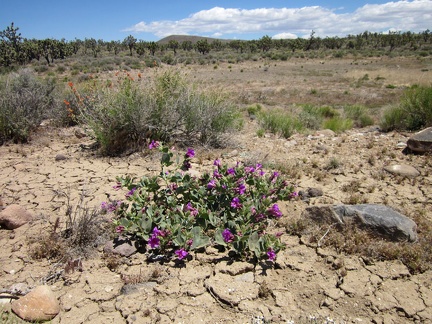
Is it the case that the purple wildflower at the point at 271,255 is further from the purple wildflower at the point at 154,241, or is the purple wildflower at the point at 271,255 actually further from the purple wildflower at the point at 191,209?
the purple wildflower at the point at 154,241

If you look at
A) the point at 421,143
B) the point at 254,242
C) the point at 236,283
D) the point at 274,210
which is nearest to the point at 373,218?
the point at 274,210

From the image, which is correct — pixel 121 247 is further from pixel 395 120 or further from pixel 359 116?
pixel 359 116

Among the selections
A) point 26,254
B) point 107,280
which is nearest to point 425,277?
point 107,280

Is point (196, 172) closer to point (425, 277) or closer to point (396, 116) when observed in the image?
point (425, 277)

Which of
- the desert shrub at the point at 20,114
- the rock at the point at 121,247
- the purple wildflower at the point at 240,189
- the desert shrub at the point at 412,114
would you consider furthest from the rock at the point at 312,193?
the desert shrub at the point at 20,114

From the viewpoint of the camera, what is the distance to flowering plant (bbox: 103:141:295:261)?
2.74 meters

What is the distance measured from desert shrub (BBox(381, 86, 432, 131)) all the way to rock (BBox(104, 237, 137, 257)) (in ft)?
19.3

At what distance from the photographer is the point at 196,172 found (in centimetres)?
442

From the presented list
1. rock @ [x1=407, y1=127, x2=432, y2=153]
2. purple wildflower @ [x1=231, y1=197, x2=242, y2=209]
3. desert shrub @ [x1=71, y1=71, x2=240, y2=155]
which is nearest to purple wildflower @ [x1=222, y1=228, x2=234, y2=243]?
purple wildflower @ [x1=231, y1=197, x2=242, y2=209]

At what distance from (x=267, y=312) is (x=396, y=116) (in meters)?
5.83

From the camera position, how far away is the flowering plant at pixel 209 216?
2740 millimetres

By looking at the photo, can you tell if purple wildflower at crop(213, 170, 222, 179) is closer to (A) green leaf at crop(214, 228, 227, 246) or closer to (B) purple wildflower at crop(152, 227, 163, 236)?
(A) green leaf at crop(214, 228, 227, 246)

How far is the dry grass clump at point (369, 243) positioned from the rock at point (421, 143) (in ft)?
6.82

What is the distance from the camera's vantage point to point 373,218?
9.78 ft
